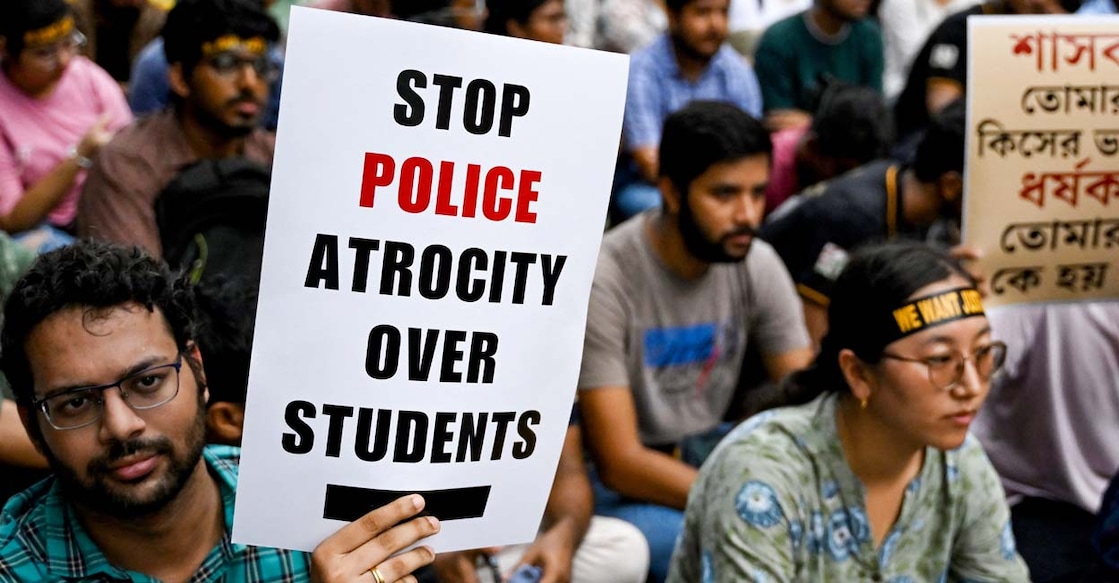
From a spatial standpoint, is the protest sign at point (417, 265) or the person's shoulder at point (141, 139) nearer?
the protest sign at point (417, 265)

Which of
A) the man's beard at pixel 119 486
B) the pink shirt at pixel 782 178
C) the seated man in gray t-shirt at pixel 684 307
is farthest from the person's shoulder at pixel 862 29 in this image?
the man's beard at pixel 119 486

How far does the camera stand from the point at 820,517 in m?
3.07

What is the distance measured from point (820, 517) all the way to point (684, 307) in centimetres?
139

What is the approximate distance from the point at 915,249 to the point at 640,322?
123cm

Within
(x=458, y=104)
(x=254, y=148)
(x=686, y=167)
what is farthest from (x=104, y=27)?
(x=458, y=104)

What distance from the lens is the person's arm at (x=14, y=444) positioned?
3.21 m

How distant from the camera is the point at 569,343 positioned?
7.14 ft

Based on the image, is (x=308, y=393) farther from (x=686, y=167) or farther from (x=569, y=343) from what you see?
(x=686, y=167)

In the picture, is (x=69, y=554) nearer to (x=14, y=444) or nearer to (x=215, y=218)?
(x=14, y=444)

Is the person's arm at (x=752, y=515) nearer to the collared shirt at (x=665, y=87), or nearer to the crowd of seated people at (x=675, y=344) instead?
the crowd of seated people at (x=675, y=344)

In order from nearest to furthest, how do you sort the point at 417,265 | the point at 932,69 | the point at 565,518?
the point at 417,265 → the point at 565,518 → the point at 932,69

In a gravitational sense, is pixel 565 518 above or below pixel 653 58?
below

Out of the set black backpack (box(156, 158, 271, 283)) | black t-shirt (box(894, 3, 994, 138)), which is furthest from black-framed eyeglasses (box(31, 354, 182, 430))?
black t-shirt (box(894, 3, 994, 138))

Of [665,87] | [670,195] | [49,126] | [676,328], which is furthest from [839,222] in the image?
[49,126]
